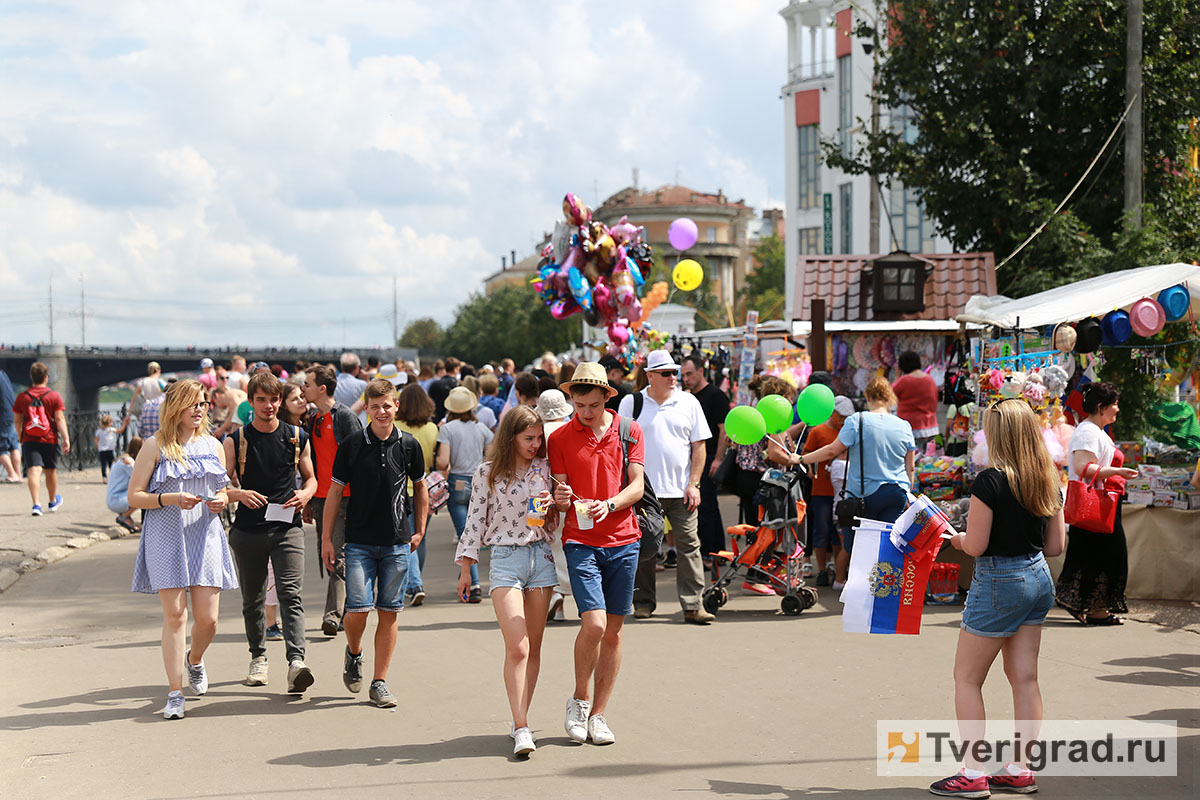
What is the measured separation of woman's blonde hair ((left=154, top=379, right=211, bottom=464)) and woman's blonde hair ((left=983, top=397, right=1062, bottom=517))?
168 inches

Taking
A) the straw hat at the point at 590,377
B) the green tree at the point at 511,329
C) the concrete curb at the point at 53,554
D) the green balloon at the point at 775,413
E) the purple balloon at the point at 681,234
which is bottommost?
the concrete curb at the point at 53,554

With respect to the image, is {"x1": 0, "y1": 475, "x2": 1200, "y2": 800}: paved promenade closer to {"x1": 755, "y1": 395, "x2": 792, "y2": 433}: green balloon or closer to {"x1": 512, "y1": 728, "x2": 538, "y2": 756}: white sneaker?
{"x1": 512, "y1": 728, "x2": 538, "y2": 756}: white sneaker

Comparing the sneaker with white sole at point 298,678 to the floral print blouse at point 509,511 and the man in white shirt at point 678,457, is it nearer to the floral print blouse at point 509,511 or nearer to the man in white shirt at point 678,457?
the floral print blouse at point 509,511

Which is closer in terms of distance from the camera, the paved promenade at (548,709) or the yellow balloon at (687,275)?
the paved promenade at (548,709)

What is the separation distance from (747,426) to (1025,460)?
4418 mm

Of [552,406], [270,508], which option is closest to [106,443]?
[270,508]

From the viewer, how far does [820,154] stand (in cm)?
5559

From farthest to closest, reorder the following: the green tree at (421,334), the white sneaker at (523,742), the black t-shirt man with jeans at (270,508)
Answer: the green tree at (421,334)
the black t-shirt man with jeans at (270,508)
the white sneaker at (523,742)

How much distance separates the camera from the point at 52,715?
6898 millimetres

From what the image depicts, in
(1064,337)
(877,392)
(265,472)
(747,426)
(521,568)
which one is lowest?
(521,568)

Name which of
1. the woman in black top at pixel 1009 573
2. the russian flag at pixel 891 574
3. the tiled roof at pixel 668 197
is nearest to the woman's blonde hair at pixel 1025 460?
the woman in black top at pixel 1009 573

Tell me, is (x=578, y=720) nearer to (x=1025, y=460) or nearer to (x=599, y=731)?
(x=599, y=731)

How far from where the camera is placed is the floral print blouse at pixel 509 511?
241 inches

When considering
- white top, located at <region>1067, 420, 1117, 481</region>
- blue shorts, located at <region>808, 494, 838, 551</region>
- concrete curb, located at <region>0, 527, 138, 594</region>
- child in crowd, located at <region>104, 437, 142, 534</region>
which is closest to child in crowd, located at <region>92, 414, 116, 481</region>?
concrete curb, located at <region>0, 527, 138, 594</region>
